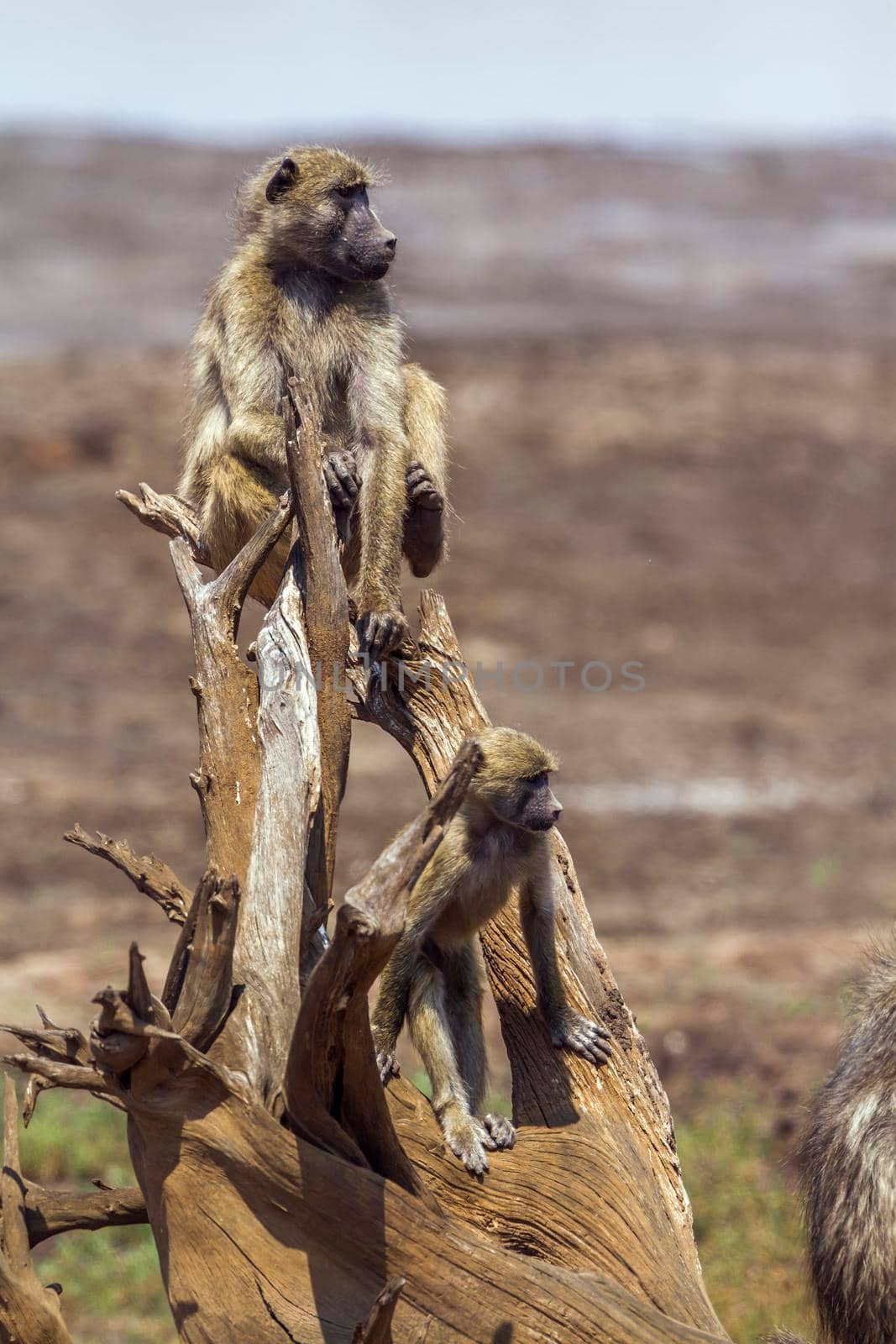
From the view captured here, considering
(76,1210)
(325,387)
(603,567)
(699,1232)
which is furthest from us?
(603,567)

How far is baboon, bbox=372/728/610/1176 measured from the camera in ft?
14.1

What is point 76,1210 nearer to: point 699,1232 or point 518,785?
point 518,785

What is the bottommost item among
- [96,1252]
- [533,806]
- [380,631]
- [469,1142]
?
[96,1252]

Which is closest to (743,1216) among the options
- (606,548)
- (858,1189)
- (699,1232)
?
(699,1232)

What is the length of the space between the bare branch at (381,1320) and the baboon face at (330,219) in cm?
328

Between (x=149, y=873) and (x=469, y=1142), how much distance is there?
1.21 meters

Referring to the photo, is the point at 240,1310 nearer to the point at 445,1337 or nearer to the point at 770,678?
the point at 445,1337

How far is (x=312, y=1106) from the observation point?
11.4 feet

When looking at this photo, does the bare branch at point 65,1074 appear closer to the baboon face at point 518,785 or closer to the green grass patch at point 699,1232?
the baboon face at point 518,785

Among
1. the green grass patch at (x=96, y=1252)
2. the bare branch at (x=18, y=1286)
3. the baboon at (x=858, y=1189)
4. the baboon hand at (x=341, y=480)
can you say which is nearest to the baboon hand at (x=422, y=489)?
the baboon hand at (x=341, y=480)

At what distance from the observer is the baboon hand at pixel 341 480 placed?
4.57 meters

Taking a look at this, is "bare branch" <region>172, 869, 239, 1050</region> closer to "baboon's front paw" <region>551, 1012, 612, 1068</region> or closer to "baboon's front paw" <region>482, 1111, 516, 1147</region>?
"baboon's front paw" <region>482, 1111, 516, 1147</region>

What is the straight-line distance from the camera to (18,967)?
32.9ft

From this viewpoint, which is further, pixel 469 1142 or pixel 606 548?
pixel 606 548
